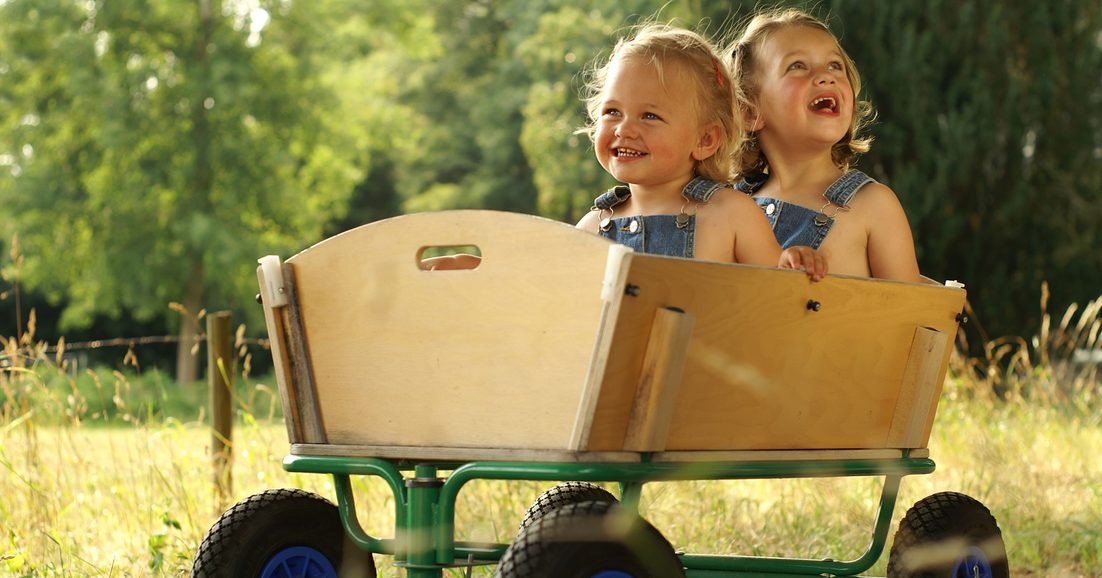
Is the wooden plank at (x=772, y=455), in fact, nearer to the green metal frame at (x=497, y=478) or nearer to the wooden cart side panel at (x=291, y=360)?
the green metal frame at (x=497, y=478)

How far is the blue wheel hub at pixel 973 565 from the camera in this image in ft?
10.3

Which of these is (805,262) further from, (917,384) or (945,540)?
(945,540)

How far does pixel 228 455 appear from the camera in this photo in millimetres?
5238

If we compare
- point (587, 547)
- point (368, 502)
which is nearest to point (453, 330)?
point (587, 547)

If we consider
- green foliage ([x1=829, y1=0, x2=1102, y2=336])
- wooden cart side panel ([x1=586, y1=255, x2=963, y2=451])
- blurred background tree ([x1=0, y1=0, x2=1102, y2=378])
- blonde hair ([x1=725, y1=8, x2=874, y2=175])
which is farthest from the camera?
blurred background tree ([x1=0, y1=0, x2=1102, y2=378])

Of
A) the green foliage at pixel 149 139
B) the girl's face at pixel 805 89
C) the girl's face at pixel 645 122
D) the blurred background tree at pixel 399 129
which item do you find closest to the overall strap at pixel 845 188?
the girl's face at pixel 805 89

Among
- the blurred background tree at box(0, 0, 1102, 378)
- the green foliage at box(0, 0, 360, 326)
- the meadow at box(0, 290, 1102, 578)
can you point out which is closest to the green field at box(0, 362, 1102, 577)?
the meadow at box(0, 290, 1102, 578)

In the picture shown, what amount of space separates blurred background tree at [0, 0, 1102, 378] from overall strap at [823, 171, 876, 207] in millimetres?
3790

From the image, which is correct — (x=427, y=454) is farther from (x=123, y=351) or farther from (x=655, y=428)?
(x=123, y=351)

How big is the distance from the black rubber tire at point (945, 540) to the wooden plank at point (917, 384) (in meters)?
0.20

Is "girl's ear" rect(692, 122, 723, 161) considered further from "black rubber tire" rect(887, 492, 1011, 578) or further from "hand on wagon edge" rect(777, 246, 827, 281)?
"black rubber tire" rect(887, 492, 1011, 578)

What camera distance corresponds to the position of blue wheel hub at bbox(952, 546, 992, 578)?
3148mm

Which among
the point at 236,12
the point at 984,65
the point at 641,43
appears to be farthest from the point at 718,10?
the point at 236,12

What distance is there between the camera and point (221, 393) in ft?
17.3
